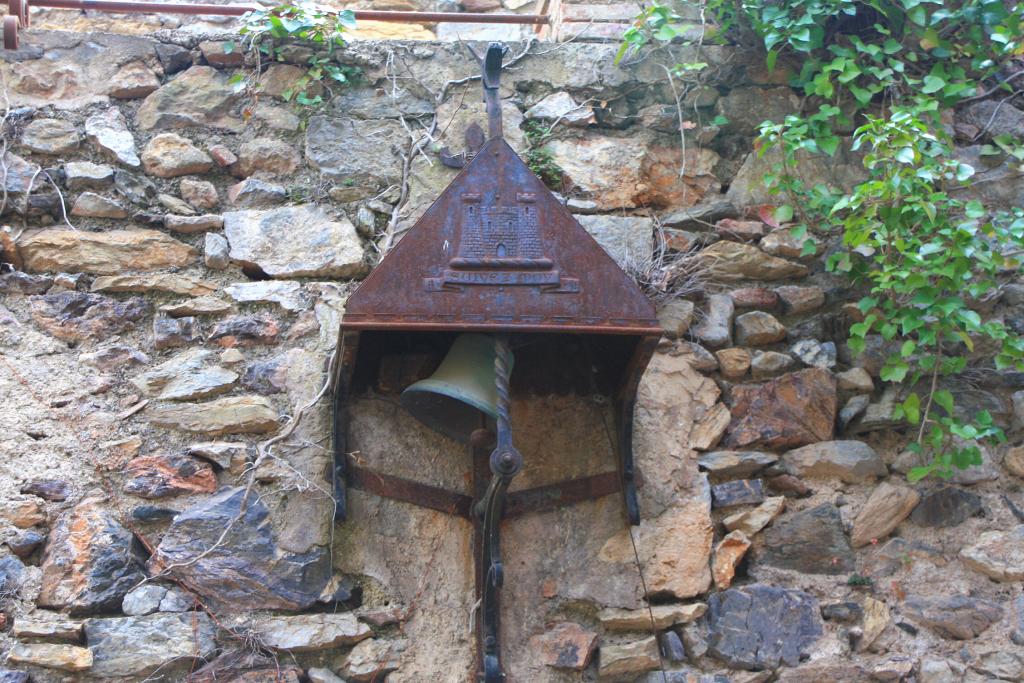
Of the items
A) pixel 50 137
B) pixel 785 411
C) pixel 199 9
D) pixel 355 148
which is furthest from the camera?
pixel 199 9

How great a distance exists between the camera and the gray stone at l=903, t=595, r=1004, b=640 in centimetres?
254

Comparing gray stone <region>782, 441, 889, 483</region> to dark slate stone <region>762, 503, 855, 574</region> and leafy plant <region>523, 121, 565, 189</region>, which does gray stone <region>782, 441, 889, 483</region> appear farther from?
leafy plant <region>523, 121, 565, 189</region>

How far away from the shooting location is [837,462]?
107 inches

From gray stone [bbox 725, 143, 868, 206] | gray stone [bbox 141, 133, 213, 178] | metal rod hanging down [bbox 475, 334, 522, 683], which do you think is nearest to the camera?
metal rod hanging down [bbox 475, 334, 522, 683]

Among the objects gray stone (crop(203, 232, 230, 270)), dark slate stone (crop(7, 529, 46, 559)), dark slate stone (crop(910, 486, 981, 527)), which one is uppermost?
gray stone (crop(203, 232, 230, 270))

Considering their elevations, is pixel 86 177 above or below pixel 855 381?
above

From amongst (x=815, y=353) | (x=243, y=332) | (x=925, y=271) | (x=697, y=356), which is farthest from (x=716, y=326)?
(x=243, y=332)

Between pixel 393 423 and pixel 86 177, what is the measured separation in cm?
99

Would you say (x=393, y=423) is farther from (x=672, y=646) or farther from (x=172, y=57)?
(x=172, y=57)

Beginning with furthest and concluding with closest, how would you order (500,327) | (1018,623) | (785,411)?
(785,411)
(1018,623)
(500,327)

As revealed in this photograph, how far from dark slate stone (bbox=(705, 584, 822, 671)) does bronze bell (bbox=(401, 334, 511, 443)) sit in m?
0.66

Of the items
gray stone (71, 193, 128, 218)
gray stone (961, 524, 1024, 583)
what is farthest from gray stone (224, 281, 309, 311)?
gray stone (961, 524, 1024, 583)

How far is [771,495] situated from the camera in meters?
2.71

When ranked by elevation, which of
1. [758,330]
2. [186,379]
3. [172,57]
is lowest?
[186,379]
